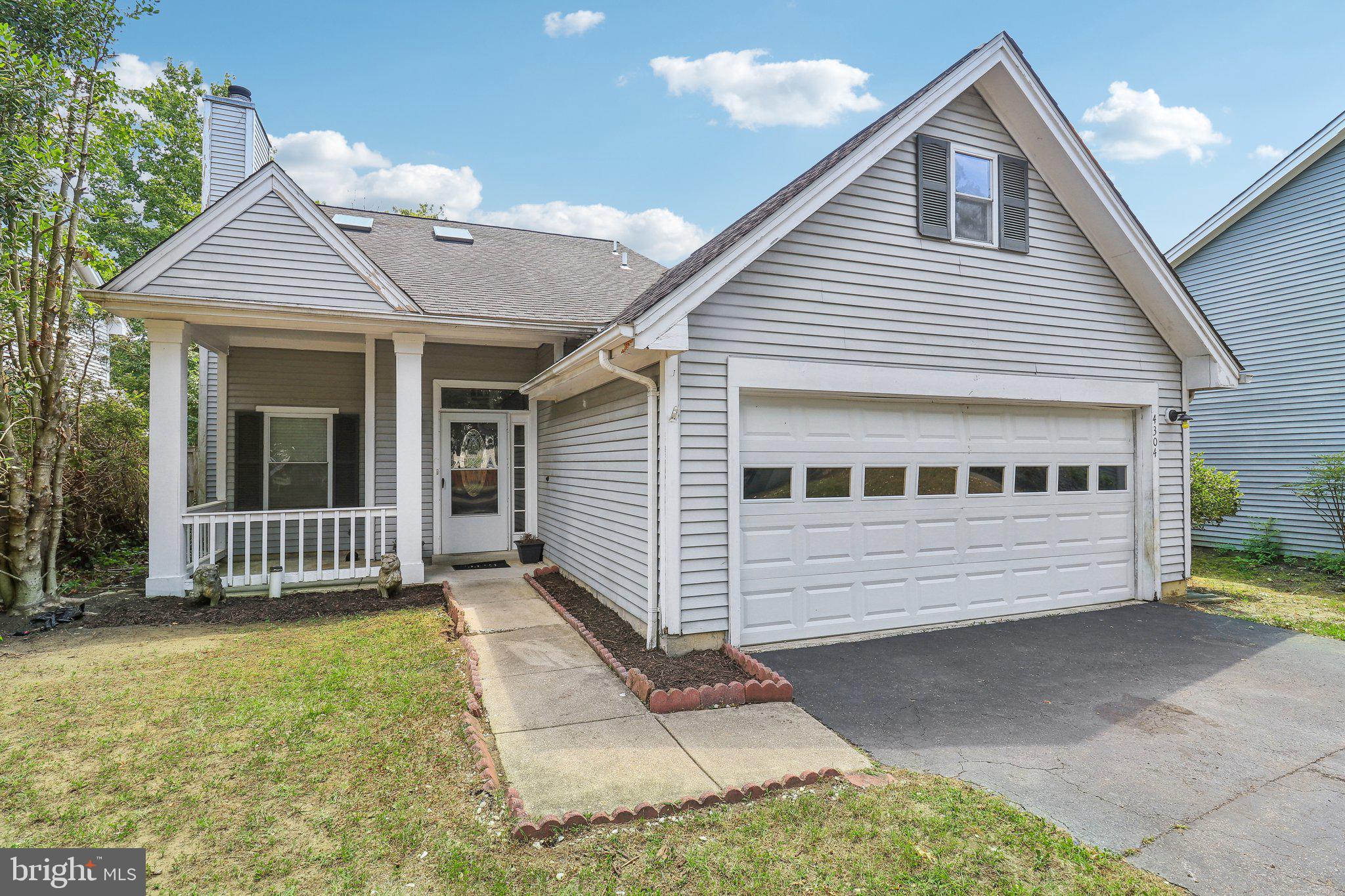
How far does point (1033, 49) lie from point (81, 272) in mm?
10457

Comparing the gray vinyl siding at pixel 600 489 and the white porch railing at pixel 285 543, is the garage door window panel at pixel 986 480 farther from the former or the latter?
the white porch railing at pixel 285 543

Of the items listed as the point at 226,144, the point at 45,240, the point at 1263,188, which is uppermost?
the point at 226,144

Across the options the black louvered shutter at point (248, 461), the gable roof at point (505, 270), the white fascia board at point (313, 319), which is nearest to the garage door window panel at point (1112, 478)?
the gable roof at point (505, 270)

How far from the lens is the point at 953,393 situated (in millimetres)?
6109

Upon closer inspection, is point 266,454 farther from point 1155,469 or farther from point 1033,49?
point 1155,469

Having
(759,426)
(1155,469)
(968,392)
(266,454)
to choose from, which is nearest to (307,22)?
(266,454)

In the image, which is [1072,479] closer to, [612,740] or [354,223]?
[612,740]

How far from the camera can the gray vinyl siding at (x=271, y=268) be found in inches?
263

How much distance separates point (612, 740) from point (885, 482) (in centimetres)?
364

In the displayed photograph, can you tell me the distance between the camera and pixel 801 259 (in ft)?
18.2

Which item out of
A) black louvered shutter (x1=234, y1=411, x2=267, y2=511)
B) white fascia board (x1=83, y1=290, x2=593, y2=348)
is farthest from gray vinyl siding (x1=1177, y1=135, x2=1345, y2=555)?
black louvered shutter (x1=234, y1=411, x2=267, y2=511)

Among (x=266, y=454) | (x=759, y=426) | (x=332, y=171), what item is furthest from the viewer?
(x=332, y=171)

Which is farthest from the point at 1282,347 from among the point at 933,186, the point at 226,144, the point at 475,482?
the point at 226,144

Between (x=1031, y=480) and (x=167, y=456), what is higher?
(x=167, y=456)
